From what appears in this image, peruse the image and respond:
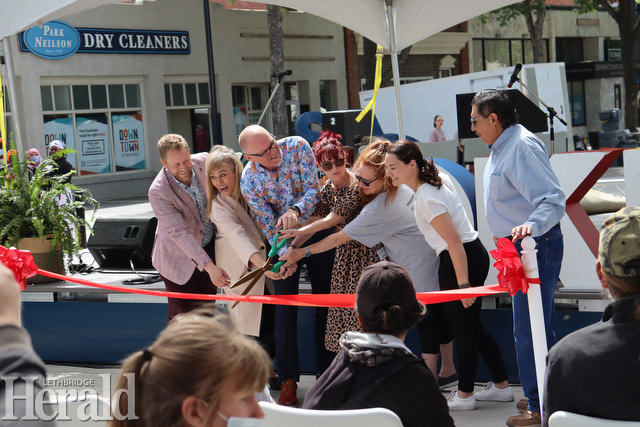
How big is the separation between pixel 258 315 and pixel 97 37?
53.5 ft

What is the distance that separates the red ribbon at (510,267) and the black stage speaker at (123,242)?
365 cm

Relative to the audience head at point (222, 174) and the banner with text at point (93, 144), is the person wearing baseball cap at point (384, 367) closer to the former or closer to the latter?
the audience head at point (222, 174)

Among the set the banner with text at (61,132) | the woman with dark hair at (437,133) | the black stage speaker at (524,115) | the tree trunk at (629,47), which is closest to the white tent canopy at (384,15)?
the black stage speaker at (524,115)

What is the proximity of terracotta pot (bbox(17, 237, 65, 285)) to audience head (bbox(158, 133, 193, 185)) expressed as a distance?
1859 millimetres

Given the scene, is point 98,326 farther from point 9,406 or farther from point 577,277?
point 9,406

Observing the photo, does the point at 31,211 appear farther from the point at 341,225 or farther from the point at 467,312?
the point at 467,312

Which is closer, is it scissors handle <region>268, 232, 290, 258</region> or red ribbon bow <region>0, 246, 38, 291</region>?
scissors handle <region>268, 232, 290, 258</region>

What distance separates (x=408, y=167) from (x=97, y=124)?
56.5 ft

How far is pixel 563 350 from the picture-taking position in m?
2.33

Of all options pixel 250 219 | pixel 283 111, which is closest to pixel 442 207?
pixel 250 219

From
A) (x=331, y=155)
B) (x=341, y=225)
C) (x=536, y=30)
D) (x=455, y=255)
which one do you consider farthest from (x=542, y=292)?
(x=536, y=30)

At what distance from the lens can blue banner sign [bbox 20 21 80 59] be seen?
18.4 m

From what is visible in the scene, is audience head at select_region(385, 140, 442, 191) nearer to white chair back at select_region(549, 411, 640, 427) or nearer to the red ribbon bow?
white chair back at select_region(549, 411, 640, 427)

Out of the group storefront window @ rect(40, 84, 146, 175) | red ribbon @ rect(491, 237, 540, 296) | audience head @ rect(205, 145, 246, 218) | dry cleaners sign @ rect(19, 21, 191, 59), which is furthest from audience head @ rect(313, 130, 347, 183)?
storefront window @ rect(40, 84, 146, 175)
